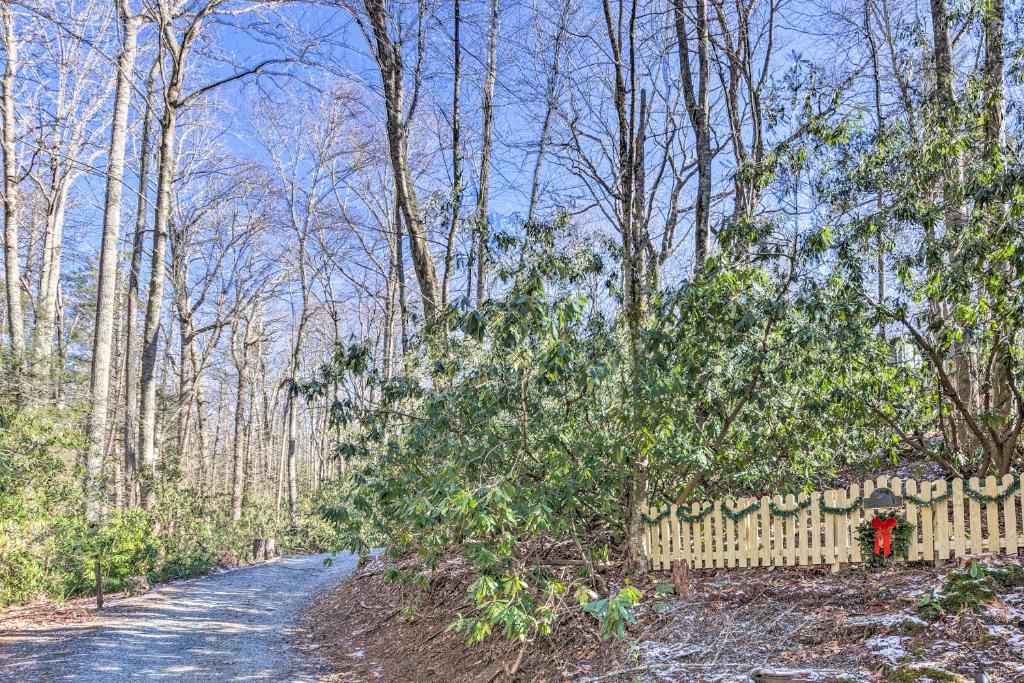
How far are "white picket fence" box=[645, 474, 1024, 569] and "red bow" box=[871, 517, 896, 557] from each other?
11cm

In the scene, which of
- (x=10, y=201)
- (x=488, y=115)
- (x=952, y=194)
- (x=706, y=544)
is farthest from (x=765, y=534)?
(x=10, y=201)

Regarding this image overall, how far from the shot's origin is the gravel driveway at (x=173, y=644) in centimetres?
627

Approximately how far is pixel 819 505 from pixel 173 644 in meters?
7.10

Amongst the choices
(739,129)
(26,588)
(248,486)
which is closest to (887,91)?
(739,129)

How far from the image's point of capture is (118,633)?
306 inches

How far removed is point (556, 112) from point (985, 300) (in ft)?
30.0

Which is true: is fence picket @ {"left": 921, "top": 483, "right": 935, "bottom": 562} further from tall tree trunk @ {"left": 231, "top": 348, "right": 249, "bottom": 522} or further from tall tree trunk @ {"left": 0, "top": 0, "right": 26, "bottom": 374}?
tall tree trunk @ {"left": 231, "top": 348, "right": 249, "bottom": 522}

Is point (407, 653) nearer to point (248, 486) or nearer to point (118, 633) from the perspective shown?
point (118, 633)

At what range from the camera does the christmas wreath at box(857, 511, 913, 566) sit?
5680 mm

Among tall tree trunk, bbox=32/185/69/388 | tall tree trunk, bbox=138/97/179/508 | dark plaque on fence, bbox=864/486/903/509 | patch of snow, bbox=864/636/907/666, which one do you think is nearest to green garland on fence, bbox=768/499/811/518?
dark plaque on fence, bbox=864/486/903/509

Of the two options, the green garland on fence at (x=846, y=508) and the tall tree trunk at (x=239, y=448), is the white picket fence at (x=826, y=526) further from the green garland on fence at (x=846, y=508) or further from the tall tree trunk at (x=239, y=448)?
the tall tree trunk at (x=239, y=448)

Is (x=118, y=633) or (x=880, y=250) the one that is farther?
(x=118, y=633)

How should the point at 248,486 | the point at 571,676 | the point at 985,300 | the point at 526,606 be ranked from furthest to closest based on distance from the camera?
1. the point at 248,486
2. the point at 985,300
3. the point at 571,676
4. the point at 526,606

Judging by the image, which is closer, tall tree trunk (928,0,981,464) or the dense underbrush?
tall tree trunk (928,0,981,464)
